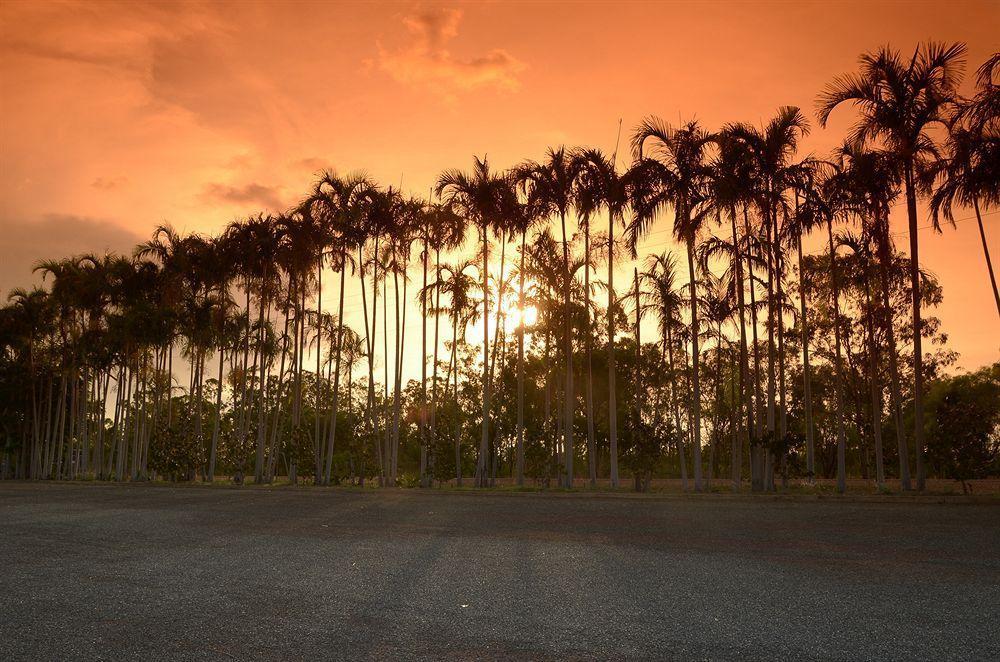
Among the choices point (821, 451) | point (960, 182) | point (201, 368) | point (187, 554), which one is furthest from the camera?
point (821, 451)

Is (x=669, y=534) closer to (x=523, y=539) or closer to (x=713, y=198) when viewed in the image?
(x=523, y=539)

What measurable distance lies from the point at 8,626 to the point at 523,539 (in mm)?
8410

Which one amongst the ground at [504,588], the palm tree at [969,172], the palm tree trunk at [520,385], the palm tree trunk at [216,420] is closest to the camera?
the ground at [504,588]

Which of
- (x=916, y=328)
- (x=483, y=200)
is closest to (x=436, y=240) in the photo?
(x=483, y=200)

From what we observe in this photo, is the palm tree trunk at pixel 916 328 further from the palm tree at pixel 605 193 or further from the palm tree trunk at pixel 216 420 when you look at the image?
the palm tree trunk at pixel 216 420

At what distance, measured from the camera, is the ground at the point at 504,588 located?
693cm

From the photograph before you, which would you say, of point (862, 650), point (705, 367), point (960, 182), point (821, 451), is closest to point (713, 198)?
point (960, 182)

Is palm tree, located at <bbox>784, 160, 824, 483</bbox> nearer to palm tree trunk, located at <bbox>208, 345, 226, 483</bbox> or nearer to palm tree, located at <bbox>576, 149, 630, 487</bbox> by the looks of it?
palm tree, located at <bbox>576, 149, 630, 487</bbox>

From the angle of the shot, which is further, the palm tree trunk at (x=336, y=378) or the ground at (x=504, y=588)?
the palm tree trunk at (x=336, y=378)

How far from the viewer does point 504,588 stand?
372 inches

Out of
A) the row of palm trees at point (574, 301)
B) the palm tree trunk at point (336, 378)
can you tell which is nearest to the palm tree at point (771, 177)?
the row of palm trees at point (574, 301)

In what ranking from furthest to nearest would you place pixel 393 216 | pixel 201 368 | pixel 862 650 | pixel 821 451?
1. pixel 821 451
2. pixel 201 368
3. pixel 393 216
4. pixel 862 650

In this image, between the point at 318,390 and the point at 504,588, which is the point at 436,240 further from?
the point at 504,588

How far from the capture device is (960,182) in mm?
24781
